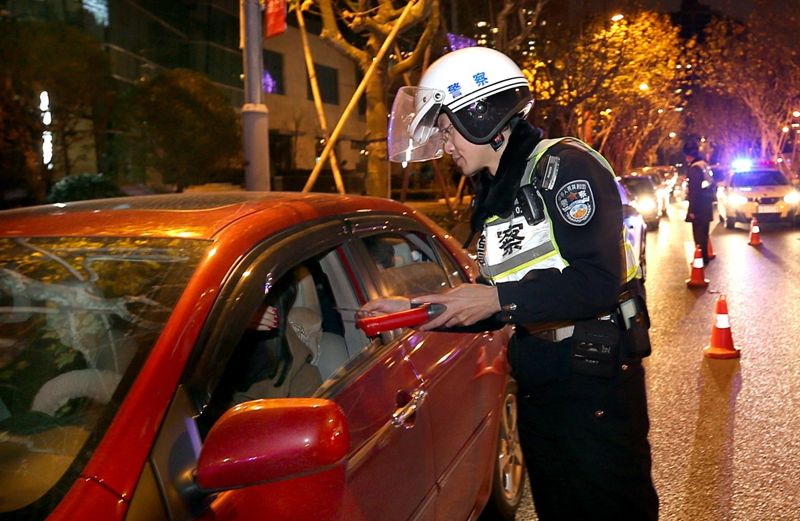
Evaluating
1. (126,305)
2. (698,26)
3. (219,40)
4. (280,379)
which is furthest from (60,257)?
(698,26)

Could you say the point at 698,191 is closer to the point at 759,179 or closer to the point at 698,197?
the point at 698,197

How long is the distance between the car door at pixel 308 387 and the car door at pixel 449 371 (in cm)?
15

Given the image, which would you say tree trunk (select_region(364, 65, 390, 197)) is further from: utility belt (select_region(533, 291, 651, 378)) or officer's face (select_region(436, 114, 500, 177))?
utility belt (select_region(533, 291, 651, 378))

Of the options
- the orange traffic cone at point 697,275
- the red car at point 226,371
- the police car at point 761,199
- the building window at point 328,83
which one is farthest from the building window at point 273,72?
the red car at point 226,371

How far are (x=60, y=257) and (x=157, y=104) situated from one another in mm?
14818

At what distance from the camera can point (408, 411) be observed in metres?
2.70

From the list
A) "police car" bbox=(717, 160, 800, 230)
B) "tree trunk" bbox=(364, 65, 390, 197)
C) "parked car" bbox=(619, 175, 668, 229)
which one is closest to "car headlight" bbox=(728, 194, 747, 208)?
"police car" bbox=(717, 160, 800, 230)

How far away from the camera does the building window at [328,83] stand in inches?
1527

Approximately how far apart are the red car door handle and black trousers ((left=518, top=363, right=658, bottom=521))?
1.25 feet

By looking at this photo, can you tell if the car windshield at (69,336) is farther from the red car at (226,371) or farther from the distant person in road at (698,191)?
the distant person in road at (698,191)

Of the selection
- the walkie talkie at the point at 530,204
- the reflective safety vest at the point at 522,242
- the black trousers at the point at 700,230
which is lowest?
the black trousers at the point at 700,230

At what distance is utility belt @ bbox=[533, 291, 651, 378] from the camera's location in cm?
246

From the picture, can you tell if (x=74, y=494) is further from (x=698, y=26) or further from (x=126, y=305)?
(x=698, y=26)

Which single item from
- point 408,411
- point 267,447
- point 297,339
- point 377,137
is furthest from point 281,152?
point 267,447
